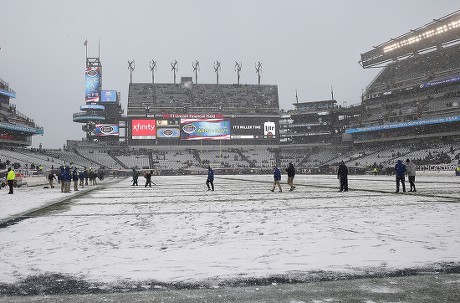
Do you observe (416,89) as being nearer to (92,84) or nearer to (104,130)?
(104,130)

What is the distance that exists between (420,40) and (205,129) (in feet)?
146

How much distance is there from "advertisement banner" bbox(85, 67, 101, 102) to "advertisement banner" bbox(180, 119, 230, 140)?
70.9 feet

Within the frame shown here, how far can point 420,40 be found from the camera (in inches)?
2388

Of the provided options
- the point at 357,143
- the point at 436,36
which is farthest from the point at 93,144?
the point at 436,36

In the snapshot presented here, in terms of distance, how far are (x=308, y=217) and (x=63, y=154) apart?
68.0 metres

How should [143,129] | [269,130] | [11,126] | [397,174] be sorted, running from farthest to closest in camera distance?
[269,130], [143,129], [11,126], [397,174]

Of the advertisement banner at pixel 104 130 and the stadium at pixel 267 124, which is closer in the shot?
the stadium at pixel 267 124

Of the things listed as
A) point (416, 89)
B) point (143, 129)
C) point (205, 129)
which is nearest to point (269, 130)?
point (205, 129)

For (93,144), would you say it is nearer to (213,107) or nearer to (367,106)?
(213,107)

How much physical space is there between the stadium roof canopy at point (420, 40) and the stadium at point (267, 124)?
166mm

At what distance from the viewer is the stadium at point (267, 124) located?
57969 millimetres

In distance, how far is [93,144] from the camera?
76625 mm

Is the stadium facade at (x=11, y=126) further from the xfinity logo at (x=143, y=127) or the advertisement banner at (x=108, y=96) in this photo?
the xfinity logo at (x=143, y=127)

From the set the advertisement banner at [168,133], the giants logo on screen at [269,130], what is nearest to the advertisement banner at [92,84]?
the advertisement banner at [168,133]
